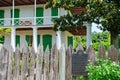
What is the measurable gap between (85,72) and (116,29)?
946cm

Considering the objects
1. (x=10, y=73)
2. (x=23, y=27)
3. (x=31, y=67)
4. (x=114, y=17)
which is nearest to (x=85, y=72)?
(x=31, y=67)

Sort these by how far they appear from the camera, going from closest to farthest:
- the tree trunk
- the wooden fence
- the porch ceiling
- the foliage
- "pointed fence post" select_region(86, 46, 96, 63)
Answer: the foliage < "pointed fence post" select_region(86, 46, 96, 63) < the wooden fence < the tree trunk < the porch ceiling

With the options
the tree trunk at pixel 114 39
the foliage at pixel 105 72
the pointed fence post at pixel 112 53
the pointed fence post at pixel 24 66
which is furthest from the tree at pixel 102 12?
the foliage at pixel 105 72

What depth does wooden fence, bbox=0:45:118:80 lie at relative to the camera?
22.2 ft

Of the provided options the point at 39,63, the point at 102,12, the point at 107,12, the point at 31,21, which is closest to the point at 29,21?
the point at 31,21

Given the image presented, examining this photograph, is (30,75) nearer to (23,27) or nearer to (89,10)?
(89,10)

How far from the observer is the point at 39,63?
6805 mm

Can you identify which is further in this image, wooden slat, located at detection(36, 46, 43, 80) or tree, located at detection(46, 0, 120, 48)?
tree, located at detection(46, 0, 120, 48)

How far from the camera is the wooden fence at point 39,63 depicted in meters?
6.77

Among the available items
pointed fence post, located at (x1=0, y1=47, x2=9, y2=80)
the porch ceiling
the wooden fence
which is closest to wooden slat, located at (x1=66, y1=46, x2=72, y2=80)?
the wooden fence

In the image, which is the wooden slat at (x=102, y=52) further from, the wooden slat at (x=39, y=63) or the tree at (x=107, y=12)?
the tree at (x=107, y=12)

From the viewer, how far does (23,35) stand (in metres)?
29.0

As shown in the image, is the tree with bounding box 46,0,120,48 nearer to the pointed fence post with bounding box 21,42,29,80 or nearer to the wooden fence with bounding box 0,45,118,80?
the wooden fence with bounding box 0,45,118,80

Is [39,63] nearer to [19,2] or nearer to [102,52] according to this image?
[102,52]
